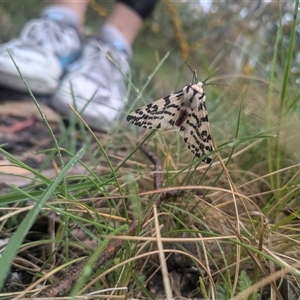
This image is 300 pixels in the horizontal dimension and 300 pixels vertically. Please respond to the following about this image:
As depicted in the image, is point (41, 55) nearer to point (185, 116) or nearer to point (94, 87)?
point (94, 87)

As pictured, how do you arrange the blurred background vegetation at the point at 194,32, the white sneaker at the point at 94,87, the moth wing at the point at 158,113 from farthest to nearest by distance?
the blurred background vegetation at the point at 194,32 < the white sneaker at the point at 94,87 < the moth wing at the point at 158,113

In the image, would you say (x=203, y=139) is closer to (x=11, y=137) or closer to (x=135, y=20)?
(x=11, y=137)

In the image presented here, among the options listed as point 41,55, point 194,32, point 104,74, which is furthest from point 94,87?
point 194,32

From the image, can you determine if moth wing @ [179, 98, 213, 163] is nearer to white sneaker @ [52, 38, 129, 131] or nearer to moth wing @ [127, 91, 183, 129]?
moth wing @ [127, 91, 183, 129]

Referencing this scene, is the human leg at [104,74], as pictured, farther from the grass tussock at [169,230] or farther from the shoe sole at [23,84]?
the grass tussock at [169,230]

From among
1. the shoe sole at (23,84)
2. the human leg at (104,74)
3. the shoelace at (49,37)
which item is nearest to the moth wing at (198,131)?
the human leg at (104,74)

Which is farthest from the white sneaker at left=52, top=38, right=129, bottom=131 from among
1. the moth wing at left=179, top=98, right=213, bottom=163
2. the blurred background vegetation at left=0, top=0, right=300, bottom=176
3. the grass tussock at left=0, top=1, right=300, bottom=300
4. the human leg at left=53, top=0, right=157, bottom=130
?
the moth wing at left=179, top=98, right=213, bottom=163

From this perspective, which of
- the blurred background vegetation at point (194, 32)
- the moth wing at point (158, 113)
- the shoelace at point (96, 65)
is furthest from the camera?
the blurred background vegetation at point (194, 32)
